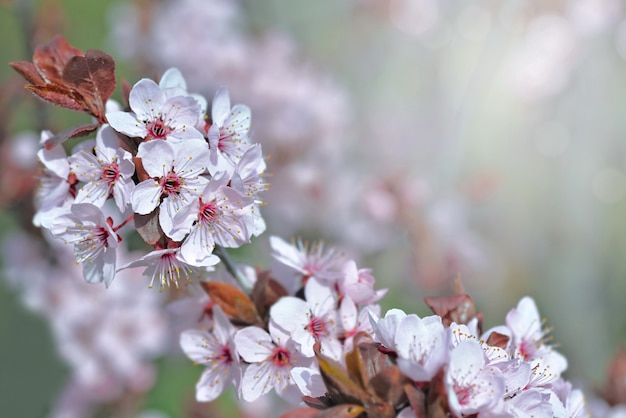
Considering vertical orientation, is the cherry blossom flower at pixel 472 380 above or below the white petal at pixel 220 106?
below

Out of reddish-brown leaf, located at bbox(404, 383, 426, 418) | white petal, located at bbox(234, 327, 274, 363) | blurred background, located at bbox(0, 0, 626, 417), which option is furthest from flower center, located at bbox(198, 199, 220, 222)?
blurred background, located at bbox(0, 0, 626, 417)

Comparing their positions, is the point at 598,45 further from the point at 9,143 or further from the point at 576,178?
the point at 9,143

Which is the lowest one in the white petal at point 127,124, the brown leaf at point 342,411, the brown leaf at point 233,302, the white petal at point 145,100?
the brown leaf at point 233,302

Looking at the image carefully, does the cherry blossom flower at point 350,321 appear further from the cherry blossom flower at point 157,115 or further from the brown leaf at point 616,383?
the brown leaf at point 616,383

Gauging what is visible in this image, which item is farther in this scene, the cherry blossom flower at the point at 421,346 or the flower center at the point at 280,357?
the flower center at the point at 280,357

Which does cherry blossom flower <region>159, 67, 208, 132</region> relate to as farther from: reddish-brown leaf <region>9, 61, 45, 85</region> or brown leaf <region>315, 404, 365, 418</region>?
brown leaf <region>315, 404, 365, 418</region>

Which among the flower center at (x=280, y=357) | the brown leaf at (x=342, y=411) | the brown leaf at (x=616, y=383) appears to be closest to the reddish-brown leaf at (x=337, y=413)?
the brown leaf at (x=342, y=411)
